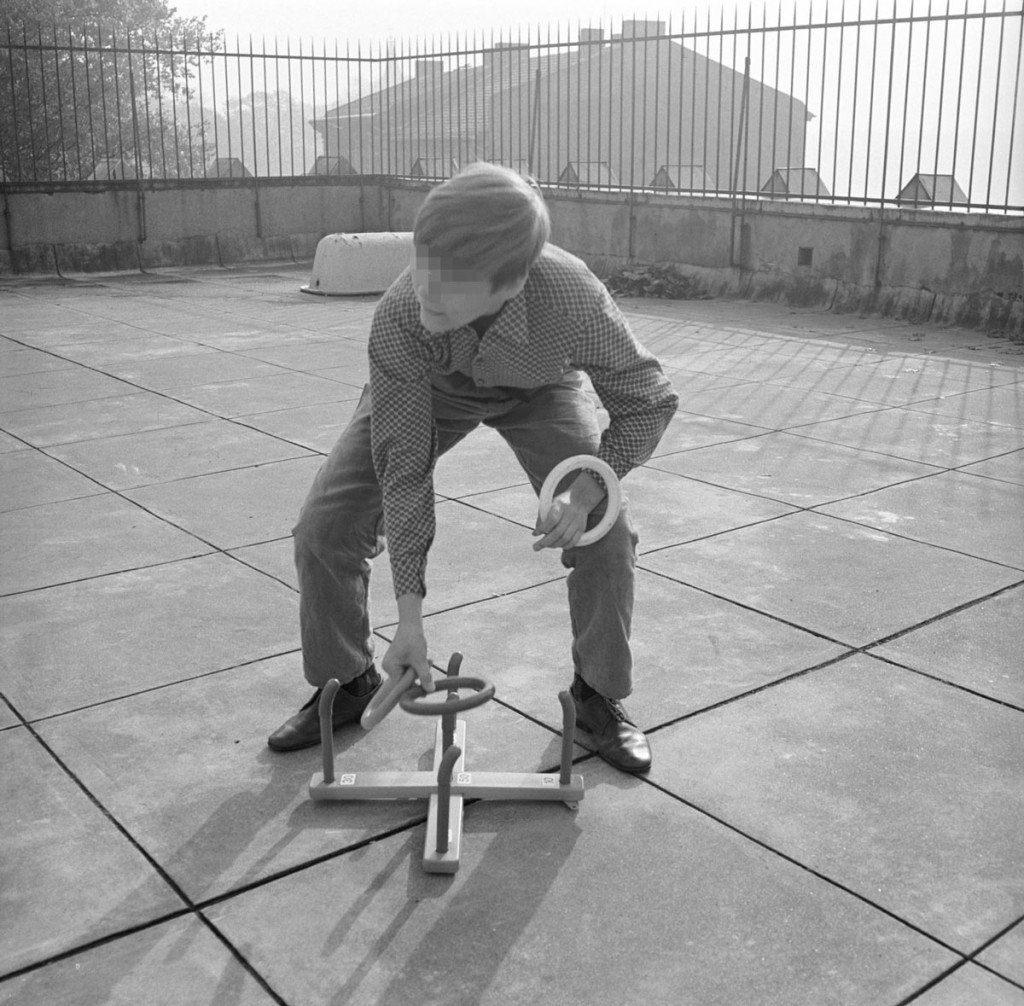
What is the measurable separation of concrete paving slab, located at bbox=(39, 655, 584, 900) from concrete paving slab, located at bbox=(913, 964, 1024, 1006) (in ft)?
3.09

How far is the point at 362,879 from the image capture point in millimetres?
2629

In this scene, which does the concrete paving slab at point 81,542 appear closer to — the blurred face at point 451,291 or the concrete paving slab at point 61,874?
the concrete paving slab at point 61,874

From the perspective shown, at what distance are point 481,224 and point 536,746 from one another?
4.96ft

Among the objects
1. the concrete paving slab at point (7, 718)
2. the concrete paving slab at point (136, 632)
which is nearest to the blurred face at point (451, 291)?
the concrete paving slab at point (136, 632)

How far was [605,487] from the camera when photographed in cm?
Result: 280

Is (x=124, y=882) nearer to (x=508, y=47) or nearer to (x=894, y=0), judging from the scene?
(x=894, y=0)

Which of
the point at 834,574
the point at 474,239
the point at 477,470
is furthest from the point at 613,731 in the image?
the point at 477,470

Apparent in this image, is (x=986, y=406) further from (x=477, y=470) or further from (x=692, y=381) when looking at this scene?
(x=477, y=470)

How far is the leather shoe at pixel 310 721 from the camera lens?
3201mm

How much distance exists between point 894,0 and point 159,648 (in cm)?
1003

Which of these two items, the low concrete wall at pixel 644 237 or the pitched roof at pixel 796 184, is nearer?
the low concrete wall at pixel 644 237

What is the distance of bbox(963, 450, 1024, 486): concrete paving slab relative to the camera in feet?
19.0

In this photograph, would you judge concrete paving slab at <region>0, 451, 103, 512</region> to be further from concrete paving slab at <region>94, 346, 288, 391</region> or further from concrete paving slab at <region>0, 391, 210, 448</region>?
concrete paving slab at <region>94, 346, 288, 391</region>

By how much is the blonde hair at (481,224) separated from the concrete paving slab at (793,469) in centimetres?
333
